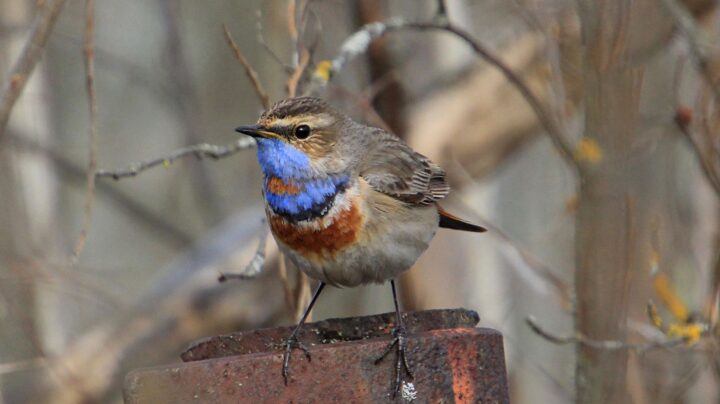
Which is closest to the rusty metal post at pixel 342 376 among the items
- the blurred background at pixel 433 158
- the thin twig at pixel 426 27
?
the blurred background at pixel 433 158

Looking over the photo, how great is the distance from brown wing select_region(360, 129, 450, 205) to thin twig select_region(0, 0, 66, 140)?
4.87 ft

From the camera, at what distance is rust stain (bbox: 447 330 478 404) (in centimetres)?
334

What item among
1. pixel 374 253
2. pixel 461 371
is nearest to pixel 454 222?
pixel 374 253

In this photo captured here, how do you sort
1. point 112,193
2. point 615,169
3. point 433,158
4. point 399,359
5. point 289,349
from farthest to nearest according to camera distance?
point 112,193 < point 433,158 < point 615,169 < point 289,349 < point 399,359

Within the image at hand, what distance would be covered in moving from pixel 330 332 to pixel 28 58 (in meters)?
1.90

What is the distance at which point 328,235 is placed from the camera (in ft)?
15.1

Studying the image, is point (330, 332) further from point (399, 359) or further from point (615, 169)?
point (615, 169)

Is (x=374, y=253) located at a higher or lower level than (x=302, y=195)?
lower

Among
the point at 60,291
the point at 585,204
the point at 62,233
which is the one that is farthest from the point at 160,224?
the point at 585,204

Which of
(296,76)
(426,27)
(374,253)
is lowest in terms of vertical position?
(374,253)

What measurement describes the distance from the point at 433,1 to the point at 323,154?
12.6 ft

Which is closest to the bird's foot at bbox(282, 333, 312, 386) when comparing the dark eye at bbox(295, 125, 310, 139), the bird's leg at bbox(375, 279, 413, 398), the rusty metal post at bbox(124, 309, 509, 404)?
the rusty metal post at bbox(124, 309, 509, 404)

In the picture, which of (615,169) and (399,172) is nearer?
(615,169)

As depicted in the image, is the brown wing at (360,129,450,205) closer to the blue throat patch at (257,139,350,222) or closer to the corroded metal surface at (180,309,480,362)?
the blue throat patch at (257,139,350,222)
